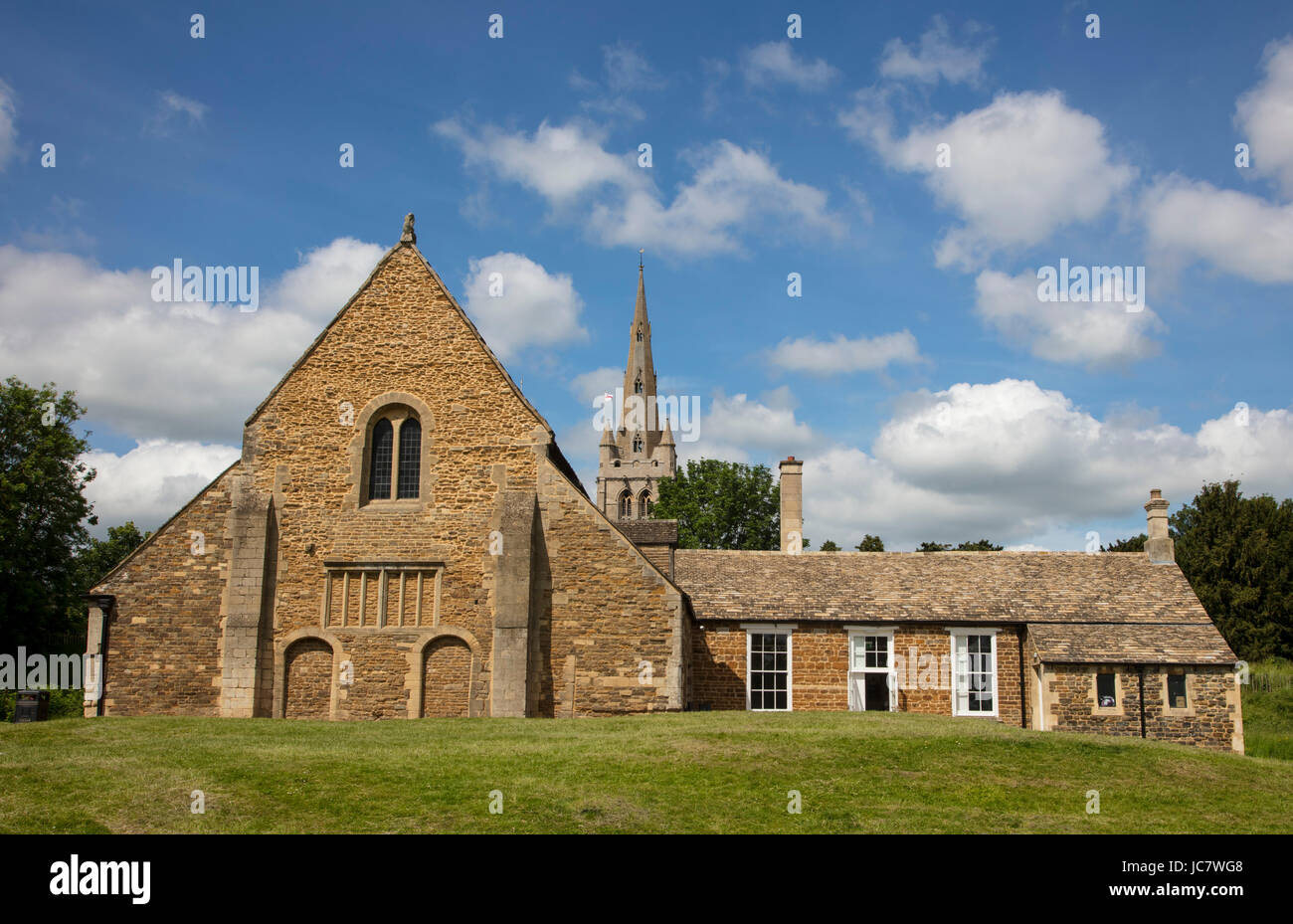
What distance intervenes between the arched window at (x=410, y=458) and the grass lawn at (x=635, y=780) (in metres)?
6.76

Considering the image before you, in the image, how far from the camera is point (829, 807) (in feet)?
40.4

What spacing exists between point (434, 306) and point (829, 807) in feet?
51.4

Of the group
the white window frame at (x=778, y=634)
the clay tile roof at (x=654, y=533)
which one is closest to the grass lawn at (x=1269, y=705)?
the white window frame at (x=778, y=634)

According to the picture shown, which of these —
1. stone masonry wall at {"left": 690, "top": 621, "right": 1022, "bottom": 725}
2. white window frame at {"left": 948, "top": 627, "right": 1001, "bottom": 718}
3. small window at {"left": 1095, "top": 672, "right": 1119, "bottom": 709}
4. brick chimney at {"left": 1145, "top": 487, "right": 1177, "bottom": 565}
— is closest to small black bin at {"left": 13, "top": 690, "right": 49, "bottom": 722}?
stone masonry wall at {"left": 690, "top": 621, "right": 1022, "bottom": 725}

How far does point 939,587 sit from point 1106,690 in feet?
16.6

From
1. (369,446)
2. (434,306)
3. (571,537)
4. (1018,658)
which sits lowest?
(1018,658)

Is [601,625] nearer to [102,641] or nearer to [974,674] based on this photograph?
[974,674]

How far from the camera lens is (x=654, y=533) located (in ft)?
93.9

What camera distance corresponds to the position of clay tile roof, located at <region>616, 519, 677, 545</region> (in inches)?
1119

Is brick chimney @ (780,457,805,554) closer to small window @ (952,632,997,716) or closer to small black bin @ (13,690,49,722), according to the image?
small window @ (952,632,997,716)
